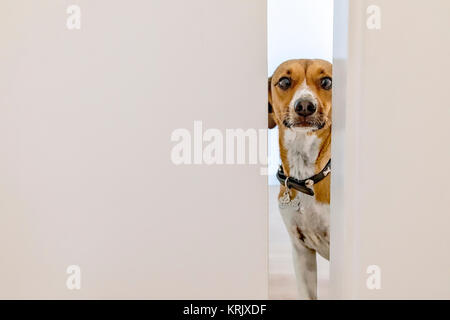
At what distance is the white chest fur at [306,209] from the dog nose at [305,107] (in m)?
0.05

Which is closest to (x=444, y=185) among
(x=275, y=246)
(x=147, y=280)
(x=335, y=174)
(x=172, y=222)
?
(x=335, y=174)

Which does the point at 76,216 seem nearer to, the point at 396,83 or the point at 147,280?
the point at 147,280

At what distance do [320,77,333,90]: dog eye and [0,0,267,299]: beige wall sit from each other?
18cm

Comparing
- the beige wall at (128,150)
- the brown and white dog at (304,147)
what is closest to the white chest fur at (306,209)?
the brown and white dog at (304,147)

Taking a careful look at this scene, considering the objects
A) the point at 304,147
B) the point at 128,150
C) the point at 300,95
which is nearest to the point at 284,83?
the point at 300,95

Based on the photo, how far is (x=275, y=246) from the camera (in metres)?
1.20

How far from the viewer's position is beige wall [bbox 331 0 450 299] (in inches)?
Result: 42.4

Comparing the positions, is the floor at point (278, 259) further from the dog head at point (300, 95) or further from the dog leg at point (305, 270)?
the dog head at point (300, 95)

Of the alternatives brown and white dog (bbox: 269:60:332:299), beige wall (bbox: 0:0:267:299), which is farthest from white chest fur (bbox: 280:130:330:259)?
beige wall (bbox: 0:0:267:299)

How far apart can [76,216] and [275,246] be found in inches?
22.0

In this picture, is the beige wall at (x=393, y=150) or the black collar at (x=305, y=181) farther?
the black collar at (x=305, y=181)

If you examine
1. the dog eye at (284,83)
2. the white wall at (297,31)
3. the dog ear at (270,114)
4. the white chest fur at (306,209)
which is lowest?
the white chest fur at (306,209)

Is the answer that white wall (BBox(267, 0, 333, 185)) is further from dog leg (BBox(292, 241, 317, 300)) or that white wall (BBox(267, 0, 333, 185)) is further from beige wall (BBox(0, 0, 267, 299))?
dog leg (BBox(292, 241, 317, 300))

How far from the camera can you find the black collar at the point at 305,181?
46.8 inches
